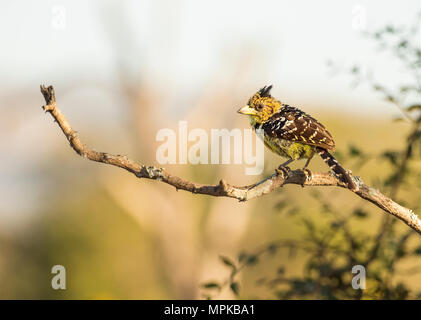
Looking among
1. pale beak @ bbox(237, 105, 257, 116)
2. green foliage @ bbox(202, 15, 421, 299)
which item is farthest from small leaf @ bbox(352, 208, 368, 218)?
pale beak @ bbox(237, 105, 257, 116)

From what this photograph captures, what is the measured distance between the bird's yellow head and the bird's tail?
787 millimetres

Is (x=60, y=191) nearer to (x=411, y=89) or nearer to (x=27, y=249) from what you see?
(x=27, y=249)

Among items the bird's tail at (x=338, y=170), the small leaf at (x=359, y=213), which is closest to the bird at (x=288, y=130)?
the bird's tail at (x=338, y=170)

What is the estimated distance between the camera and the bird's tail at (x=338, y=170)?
316 centimetres

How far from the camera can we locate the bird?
4.29m

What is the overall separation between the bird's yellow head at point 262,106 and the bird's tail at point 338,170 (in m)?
0.79

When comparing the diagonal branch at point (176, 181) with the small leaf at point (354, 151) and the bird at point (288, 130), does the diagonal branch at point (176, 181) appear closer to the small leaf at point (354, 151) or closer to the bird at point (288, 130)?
the bird at point (288, 130)

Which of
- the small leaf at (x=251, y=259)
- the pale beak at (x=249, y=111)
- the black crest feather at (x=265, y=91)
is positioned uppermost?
the black crest feather at (x=265, y=91)

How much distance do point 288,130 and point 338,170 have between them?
950 mm

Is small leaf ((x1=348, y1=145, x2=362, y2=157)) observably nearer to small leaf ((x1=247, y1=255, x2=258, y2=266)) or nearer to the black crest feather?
Result: small leaf ((x1=247, y1=255, x2=258, y2=266))

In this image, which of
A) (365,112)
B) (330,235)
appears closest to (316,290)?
(330,235)

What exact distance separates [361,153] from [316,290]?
992 millimetres

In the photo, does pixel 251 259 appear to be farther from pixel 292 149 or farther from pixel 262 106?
pixel 262 106

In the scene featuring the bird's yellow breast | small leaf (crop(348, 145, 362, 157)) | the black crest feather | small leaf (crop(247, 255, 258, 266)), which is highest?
the black crest feather
